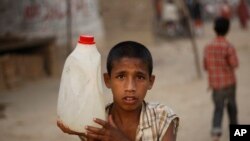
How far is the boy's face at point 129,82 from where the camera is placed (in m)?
1.92

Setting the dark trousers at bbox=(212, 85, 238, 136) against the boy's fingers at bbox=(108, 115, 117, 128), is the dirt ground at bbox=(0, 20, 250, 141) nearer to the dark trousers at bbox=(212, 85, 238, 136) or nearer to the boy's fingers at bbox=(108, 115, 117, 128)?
the dark trousers at bbox=(212, 85, 238, 136)

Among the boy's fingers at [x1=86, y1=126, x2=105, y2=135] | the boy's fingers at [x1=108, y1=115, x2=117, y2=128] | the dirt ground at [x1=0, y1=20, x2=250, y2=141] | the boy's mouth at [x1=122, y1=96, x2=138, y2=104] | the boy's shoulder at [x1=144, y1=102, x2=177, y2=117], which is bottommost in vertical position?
the dirt ground at [x1=0, y1=20, x2=250, y2=141]

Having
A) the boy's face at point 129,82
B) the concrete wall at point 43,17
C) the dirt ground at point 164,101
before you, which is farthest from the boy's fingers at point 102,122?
the concrete wall at point 43,17

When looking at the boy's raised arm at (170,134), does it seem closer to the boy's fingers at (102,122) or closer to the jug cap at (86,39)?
the boy's fingers at (102,122)

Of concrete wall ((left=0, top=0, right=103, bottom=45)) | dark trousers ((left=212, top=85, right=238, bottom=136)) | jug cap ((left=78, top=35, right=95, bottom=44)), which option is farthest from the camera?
concrete wall ((left=0, top=0, right=103, bottom=45))

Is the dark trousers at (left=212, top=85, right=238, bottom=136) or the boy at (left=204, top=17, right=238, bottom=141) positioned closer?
the boy at (left=204, top=17, right=238, bottom=141)

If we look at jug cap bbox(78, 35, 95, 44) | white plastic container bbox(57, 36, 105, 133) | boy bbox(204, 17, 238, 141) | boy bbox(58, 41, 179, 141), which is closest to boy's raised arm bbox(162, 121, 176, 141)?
boy bbox(58, 41, 179, 141)

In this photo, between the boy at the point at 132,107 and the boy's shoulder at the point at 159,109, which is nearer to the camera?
the boy at the point at 132,107

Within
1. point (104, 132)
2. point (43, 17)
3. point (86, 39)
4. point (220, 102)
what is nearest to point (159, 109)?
point (104, 132)

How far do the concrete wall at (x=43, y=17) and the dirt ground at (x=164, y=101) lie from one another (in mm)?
997

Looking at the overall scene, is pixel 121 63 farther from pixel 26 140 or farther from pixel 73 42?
pixel 73 42

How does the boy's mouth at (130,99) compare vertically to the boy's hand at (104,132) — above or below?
above

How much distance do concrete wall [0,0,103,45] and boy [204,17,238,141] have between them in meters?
5.78

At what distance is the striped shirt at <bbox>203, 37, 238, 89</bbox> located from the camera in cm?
510
